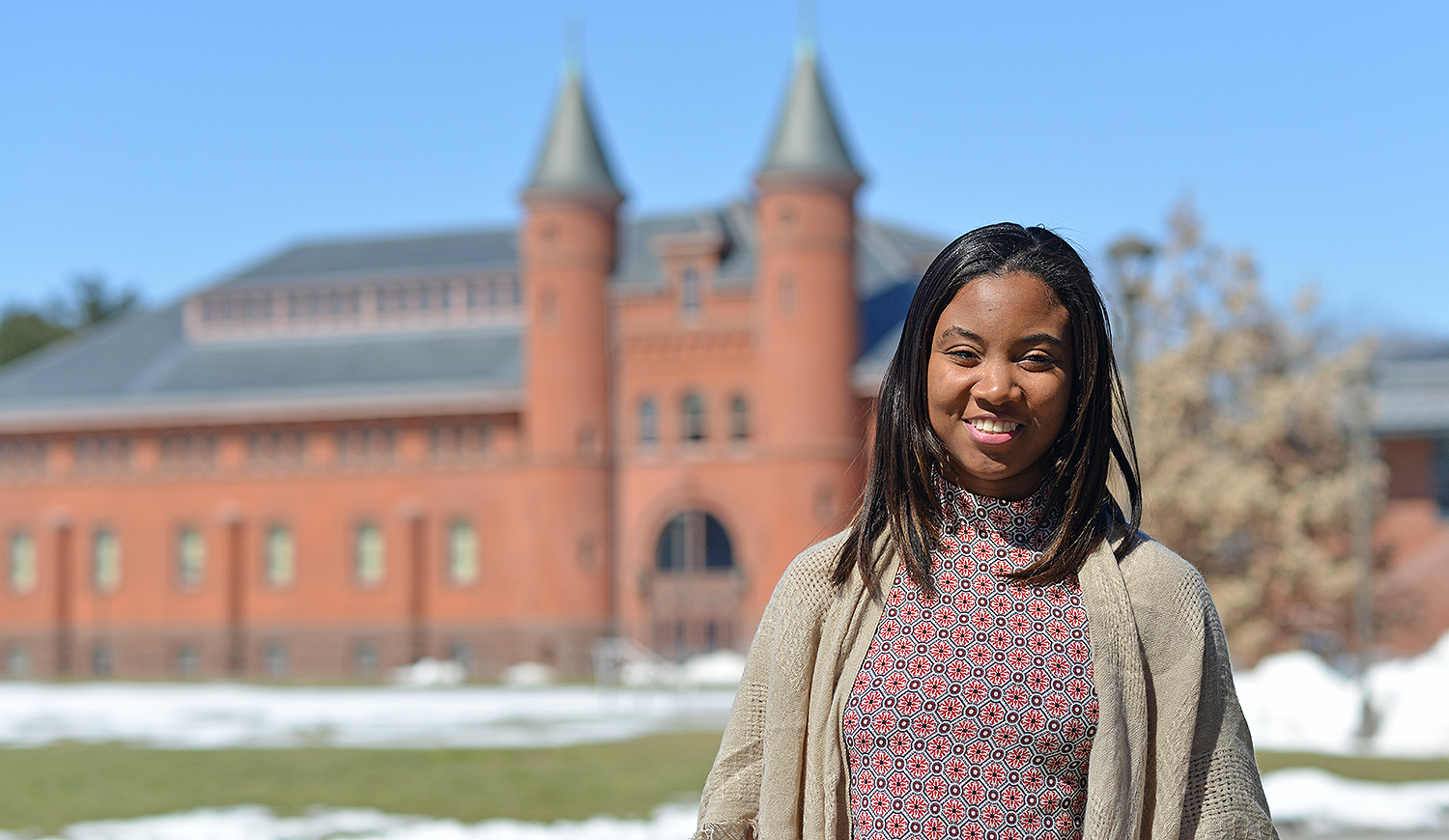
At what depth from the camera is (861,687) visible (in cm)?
244

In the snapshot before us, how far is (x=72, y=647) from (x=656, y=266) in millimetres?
20954

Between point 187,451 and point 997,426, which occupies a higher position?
point 187,451

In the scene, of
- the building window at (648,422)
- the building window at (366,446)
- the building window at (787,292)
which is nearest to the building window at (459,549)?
the building window at (366,446)

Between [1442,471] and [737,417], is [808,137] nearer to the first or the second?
[737,417]

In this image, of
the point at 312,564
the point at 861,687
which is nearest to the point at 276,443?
the point at 312,564

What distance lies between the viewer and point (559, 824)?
41.4 ft

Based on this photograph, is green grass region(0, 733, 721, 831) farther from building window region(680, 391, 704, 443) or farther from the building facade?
building window region(680, 391, 704, 443)

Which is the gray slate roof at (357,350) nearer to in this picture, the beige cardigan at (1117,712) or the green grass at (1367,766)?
the green grass at (1367,766)

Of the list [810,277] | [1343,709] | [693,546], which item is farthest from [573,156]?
[1343,709]

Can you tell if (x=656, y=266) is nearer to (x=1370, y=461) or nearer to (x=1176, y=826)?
(x=1370, y=461)

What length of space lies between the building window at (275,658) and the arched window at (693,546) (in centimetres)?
1162

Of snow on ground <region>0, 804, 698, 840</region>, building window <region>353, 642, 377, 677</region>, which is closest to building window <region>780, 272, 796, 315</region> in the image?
building window <region>353, 642, 377, 677</region>

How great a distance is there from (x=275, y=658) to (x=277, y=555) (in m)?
2.98

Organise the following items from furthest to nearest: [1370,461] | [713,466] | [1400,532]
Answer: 1. [713,466]
2. [1400,532]
3. [1370,461]
